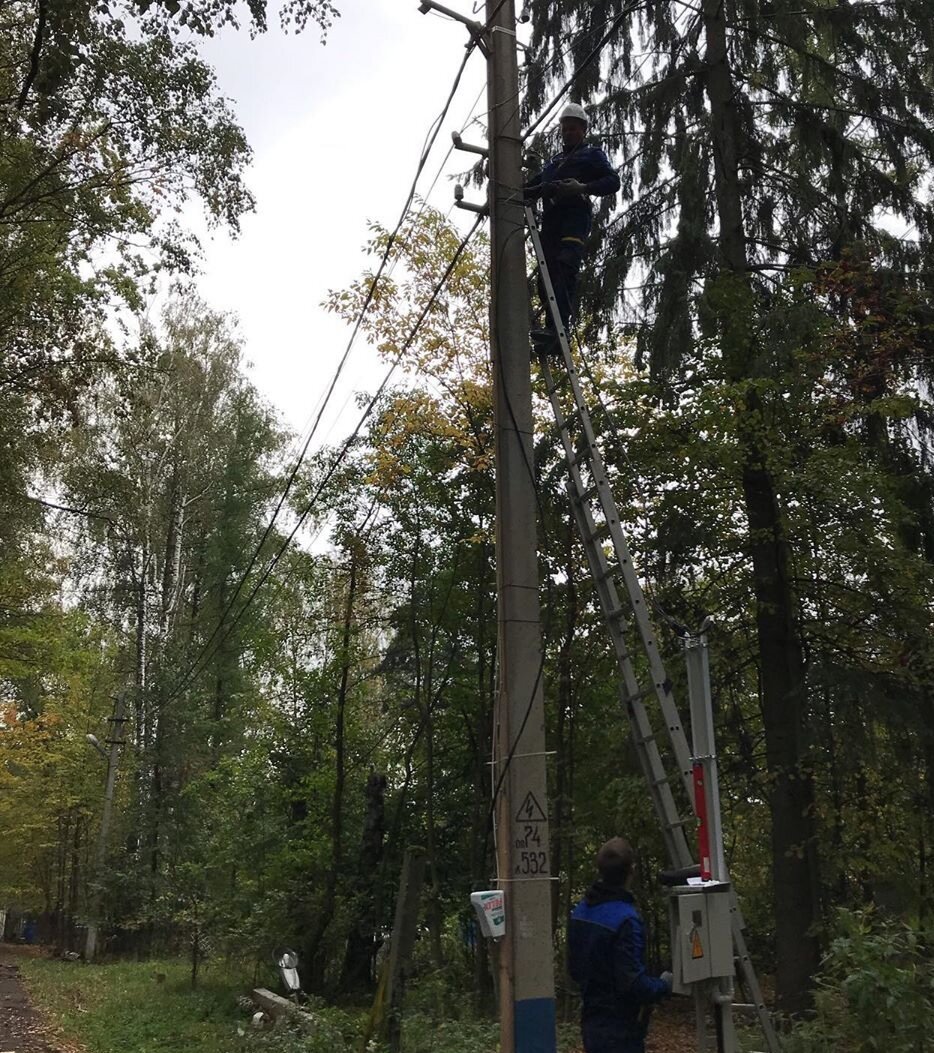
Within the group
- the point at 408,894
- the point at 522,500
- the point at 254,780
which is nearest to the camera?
the point at 522,500

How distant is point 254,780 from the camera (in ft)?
69.2

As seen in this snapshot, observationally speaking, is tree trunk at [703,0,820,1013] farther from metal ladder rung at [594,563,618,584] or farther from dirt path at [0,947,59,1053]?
dirt path at [0,947,59,1053]

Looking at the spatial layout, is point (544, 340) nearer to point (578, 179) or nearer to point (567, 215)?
point (567, 215)

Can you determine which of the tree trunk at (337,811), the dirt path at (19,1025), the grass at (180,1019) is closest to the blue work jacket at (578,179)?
the grass at (180,1019)

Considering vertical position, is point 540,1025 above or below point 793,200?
below

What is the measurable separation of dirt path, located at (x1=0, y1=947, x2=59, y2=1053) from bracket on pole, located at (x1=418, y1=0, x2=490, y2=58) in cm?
1273

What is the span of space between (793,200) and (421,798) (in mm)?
12868

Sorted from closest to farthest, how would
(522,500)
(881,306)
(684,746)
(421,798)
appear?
(684,746)
(522,500)
(881,306)
(421,798)

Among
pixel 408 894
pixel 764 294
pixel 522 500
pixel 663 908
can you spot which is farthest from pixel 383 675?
pixel 522 500

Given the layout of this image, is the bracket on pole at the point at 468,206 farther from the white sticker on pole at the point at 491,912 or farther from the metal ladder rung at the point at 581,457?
the white sticker on pole at the point at 491,912

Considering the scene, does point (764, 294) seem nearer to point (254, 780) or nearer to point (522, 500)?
point (522, 500)

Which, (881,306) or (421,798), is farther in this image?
(421,798)

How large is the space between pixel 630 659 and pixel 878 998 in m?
2.27

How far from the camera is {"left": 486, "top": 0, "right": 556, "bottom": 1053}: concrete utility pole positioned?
5.05 m
